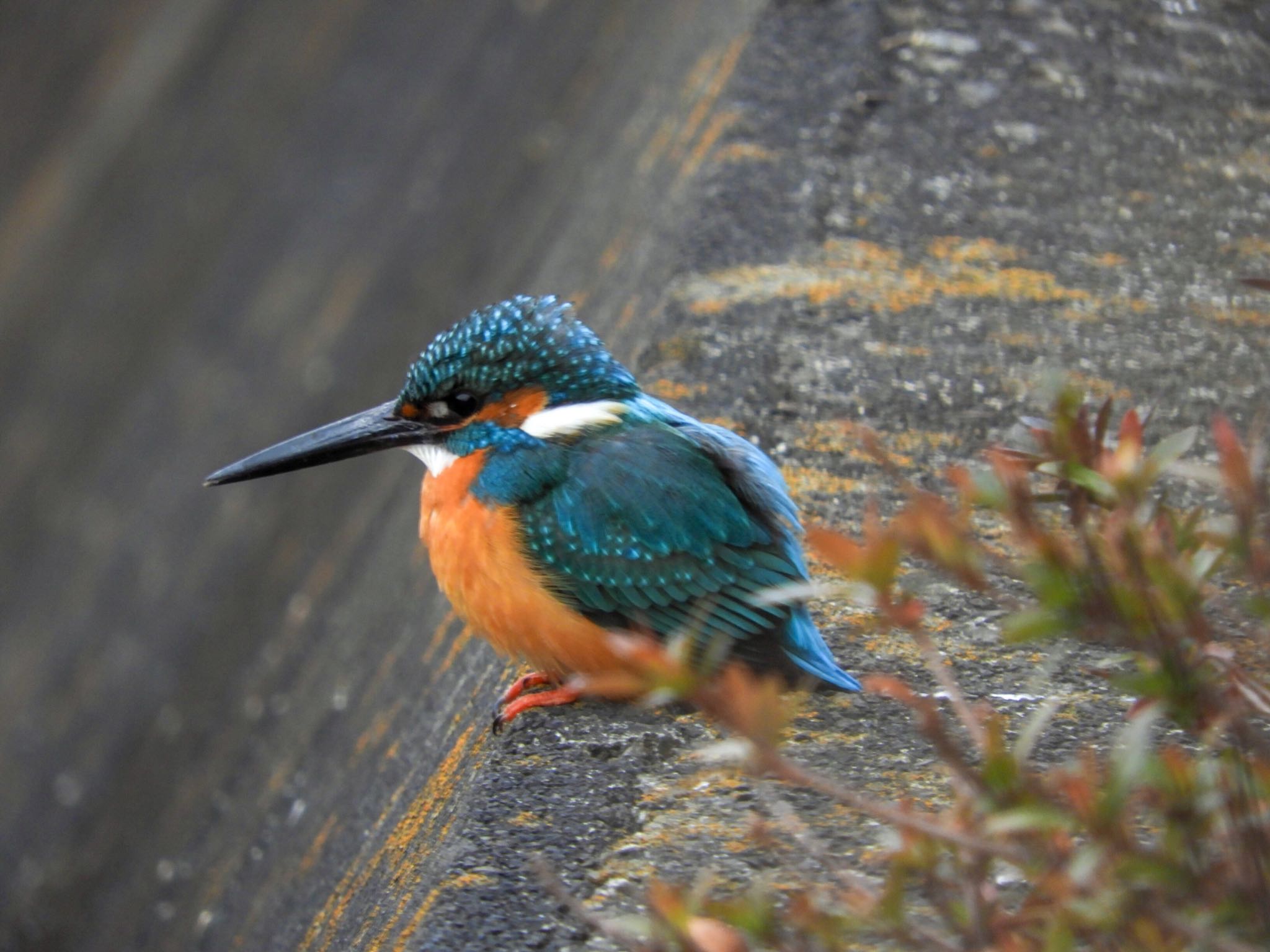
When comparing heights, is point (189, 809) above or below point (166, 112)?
below

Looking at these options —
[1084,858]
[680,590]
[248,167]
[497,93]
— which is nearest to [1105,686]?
[680,590]

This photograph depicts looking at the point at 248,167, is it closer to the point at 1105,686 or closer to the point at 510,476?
the point at 510,476

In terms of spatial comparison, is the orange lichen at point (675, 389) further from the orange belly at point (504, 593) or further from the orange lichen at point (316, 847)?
the orange lichen at point (316, 847)

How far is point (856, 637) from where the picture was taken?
204cm

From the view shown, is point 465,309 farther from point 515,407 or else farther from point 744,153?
point 515,407

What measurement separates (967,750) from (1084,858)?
875mm

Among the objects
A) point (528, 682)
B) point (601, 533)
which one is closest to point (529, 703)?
point (528, 682)

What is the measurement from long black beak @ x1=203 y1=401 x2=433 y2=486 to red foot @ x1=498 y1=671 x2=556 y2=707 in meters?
0.46

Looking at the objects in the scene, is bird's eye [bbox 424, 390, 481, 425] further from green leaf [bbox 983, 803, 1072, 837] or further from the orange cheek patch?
green leaf [bbox 983, 803, 1072, 837]

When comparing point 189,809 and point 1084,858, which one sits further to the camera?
point 189,809

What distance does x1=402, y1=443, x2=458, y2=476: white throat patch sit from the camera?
219 cm

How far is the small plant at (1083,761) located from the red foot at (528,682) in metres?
1.00

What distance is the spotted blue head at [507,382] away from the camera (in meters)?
2.15

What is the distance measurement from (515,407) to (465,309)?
11.0ft
